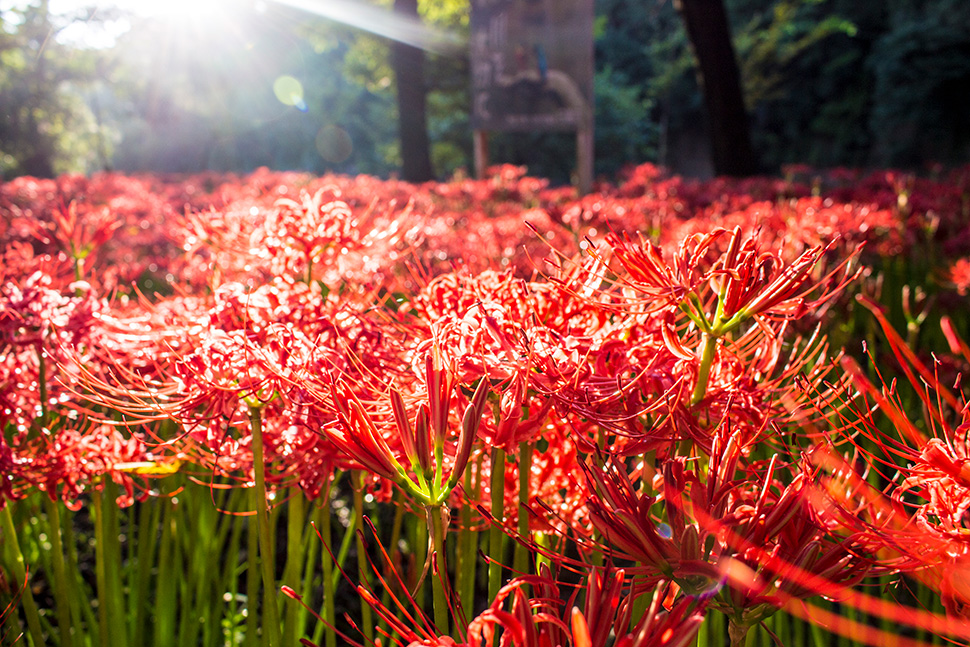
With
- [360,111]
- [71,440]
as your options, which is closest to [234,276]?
[71,440]

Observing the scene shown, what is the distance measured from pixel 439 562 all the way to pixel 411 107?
1390cm

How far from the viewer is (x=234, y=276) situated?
211 centimetres

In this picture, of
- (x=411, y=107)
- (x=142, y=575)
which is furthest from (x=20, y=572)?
(x=411, y=107)

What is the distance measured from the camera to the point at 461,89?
75.4 feet

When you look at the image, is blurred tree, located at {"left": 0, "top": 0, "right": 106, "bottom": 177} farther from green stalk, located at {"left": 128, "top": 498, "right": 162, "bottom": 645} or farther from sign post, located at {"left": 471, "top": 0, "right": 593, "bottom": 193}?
green stalk, located at {"left": 128, "top": 498, "right": 162, "bottom": 645}

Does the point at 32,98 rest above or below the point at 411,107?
above

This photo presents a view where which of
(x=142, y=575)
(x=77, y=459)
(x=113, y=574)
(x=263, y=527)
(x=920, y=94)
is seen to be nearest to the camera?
(x=263, y=527)

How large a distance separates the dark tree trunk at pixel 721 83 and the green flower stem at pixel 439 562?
380 inches

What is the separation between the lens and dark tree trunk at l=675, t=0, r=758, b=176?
30.7ft

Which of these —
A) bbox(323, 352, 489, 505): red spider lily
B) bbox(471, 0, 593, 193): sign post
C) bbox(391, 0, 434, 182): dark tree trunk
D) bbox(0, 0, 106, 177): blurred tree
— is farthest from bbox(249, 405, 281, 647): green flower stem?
bbox(0, 0, 106, 177): blurred tree

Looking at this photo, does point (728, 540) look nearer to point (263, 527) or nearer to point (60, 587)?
point (263, 527)

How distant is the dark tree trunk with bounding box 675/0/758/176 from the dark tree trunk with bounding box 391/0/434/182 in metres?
5.45

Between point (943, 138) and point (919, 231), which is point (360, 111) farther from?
point (919, 231)

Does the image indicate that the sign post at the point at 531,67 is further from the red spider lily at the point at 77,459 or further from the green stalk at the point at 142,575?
the red spider lily at the point at 77,459
